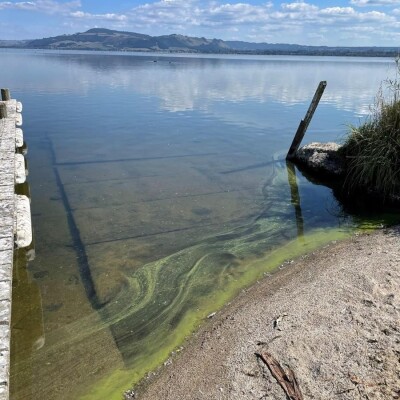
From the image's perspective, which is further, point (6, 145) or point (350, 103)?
point (350, 103)

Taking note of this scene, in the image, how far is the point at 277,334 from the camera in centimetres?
427

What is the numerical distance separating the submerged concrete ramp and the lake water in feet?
2.15

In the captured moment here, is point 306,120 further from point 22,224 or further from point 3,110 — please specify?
point 3,110

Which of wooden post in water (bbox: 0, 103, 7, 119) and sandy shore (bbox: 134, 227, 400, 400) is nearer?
sandy shore (bbox: 134, 227, 400, 400)

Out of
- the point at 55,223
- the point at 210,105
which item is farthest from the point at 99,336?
the point at 210,105

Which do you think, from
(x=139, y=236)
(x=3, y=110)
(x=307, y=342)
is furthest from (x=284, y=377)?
(x=3, y=110)

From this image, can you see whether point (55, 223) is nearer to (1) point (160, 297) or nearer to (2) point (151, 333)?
(1) point (160, 297)

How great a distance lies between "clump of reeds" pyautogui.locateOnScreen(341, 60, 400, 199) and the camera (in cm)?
927

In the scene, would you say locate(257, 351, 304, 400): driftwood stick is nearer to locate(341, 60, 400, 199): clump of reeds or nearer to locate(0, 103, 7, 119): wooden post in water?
locate(341, 60, 400, 199): clump of reeds

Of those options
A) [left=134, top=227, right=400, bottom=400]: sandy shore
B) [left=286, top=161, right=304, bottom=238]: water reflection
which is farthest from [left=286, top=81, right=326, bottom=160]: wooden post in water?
[left=134, top=227, right=400, bottom=400]: sandy shore

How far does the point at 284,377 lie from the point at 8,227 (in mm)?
4128

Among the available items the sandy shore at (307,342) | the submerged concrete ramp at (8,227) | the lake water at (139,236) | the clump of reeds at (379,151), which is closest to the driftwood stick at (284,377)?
the sandy shore at (307,342)

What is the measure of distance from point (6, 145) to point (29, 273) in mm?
5441

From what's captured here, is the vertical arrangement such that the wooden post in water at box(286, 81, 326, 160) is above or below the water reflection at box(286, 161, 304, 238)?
above
